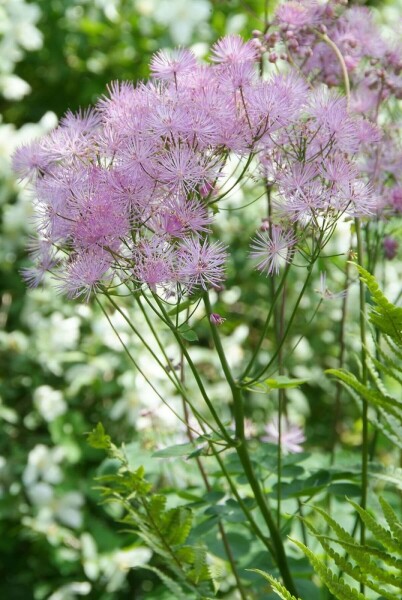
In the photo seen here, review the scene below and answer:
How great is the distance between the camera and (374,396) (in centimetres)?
Answer: 108

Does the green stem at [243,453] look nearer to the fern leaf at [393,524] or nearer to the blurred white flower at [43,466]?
the fern leaf at [393,524]

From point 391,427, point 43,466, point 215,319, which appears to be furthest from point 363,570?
point 43,466

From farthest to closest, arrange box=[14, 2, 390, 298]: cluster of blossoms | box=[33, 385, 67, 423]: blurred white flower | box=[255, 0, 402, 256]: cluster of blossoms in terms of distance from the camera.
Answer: box=[33, 385, 67, 423]: blurred white flower → box=[255, 0, 402, 256]: cluster of blossoms → box=[14, 2, 390, 298]: cluster of blossoms

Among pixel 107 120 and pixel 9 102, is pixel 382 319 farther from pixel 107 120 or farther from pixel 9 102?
pixel 9 102

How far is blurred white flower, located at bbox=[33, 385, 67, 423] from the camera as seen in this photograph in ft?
9.04

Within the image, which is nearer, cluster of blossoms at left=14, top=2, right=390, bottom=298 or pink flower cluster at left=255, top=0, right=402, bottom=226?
cluster of blossoms at left=14, top=2, right=390, bottom=298

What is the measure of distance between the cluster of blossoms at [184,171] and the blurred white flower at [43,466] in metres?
1.57

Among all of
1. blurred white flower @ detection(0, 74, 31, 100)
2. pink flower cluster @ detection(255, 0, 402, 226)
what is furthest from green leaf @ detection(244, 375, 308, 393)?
blurred white flower @ detection(0, 74, 31, 100)

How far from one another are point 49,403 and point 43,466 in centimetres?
18

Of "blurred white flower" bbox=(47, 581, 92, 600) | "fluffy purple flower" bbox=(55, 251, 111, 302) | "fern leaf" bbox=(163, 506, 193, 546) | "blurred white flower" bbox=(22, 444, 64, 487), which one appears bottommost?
"blurred white flower" bbox=(47, 581, 92, 600)

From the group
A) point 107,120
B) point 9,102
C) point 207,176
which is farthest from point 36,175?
point 9,102

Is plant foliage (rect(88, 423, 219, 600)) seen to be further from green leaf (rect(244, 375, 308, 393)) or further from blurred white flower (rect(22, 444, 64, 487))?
blurred white flower (rect(22, 444, 64, 487))

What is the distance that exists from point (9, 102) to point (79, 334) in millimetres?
1391

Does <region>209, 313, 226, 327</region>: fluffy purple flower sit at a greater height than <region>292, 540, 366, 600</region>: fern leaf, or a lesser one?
greater
